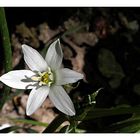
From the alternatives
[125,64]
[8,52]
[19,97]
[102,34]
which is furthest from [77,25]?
[8,52]

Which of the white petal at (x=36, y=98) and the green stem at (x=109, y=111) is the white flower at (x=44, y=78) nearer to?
the white petal at (x=36, y=98)

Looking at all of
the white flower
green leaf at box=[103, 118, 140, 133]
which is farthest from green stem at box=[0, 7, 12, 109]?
green leaf at box=[103, 118, 140, 133]

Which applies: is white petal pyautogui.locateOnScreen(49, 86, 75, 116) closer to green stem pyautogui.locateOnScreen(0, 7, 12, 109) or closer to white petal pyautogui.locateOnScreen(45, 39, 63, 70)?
white petal pyautogui.locateOnScreen(45, 39, 63, 70)

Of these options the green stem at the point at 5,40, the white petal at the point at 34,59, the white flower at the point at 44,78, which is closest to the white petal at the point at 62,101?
the white flower at the point at 44,78

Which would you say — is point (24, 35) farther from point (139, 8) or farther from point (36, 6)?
point (139, 8)

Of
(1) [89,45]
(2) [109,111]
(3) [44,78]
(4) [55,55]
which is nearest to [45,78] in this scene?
(3) [44,78]
